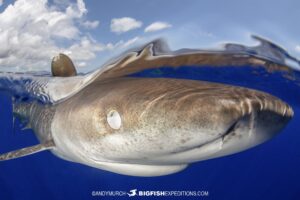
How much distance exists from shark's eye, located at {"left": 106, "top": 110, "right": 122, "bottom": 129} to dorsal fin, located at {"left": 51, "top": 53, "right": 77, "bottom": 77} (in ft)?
15.4

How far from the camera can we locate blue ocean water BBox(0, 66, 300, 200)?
10505 millimetres

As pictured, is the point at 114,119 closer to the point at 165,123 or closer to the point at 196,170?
the point at 165,123

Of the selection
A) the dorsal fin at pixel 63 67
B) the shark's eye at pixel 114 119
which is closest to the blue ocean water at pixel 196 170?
the dorsal fin at pixel 63 67

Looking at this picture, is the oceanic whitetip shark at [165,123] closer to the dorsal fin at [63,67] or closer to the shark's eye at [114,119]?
the shark's eye at [114,119]

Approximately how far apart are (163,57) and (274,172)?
87.1ft

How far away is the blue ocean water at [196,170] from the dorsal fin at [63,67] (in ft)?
6.72

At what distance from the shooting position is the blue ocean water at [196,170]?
1050 cm

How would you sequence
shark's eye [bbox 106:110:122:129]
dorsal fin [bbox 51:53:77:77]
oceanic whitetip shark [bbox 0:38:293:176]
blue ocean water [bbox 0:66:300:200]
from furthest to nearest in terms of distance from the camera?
1. blue ocean water [bbox 0:66:300:200]
2. dorsal fin [bbox 51:53:77:77]
3. shark's eye [bbox 106:110:122:129]
4. oceanic whitetip shark [bbox 0:38:293:176]

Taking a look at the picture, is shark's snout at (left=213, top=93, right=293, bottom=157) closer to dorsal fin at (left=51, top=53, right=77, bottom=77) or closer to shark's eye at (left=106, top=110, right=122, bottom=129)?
shark's eye at (left=106, top=110, right=122, bottom=129)

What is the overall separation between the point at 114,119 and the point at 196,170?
16092mm

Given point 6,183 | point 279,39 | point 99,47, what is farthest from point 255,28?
point 6,183

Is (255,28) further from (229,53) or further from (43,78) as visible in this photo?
(43,78)

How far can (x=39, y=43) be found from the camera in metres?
7.24

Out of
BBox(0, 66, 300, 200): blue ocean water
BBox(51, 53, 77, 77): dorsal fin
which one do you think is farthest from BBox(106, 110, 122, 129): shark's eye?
BBox(0, 66, 300, 200): blue ocean water
